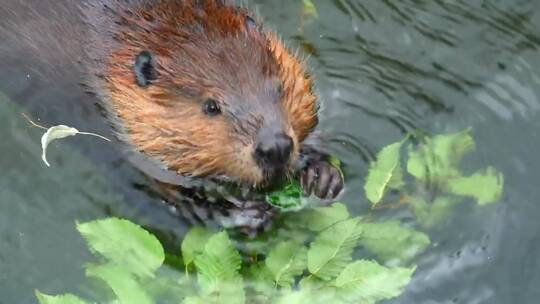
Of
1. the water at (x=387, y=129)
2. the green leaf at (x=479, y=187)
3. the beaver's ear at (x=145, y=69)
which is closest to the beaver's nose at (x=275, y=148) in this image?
the beaver's ear at (x=145, y=69)

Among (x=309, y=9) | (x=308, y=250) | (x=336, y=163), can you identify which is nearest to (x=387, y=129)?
(x=336, y=163)

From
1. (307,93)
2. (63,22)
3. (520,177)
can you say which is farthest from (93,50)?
(520,177)

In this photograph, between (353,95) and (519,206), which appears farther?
(353,95)

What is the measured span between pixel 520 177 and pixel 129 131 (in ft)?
4.10

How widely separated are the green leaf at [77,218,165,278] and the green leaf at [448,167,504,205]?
3.22ft

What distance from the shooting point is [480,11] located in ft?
12.4

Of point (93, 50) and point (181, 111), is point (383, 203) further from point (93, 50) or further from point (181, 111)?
point (93, 50)

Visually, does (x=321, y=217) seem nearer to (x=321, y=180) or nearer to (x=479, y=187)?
(x=321, y=180)

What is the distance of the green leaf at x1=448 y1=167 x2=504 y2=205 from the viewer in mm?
3105

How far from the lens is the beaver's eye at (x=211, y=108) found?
2.80 metres

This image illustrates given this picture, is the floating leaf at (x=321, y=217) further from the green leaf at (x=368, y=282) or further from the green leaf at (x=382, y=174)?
the green leaf at (x=368, y=282)

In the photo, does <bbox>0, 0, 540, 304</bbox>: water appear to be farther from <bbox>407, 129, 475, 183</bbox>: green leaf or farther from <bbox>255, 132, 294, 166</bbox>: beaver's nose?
<bbox>255, 132, 294, 166</bbox>: beaver's nose

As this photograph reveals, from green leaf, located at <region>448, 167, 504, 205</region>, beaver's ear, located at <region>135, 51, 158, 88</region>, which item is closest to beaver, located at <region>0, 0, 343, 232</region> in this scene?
beaver's ear, located at <region>135, 51, 158, 88</region>

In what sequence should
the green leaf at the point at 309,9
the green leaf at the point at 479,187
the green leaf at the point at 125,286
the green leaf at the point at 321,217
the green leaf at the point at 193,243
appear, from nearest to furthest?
the green leaf at the point at 125,286
the green leaf at the point at 193,243
the green leaf at the point at 321,217
the green leaf at the point at 479,187
the green leaf at the point at 309,9
